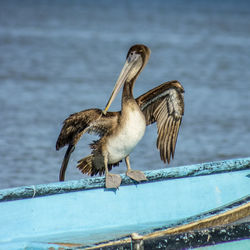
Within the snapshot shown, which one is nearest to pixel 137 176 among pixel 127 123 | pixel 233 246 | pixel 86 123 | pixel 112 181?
pixel 112 181

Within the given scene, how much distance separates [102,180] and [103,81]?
857 cm

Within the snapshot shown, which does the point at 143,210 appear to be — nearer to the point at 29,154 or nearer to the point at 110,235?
the point at 110,235

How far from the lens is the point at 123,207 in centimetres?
491

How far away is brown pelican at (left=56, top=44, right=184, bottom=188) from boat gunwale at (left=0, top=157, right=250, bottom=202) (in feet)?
0.31

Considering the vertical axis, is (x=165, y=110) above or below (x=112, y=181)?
above

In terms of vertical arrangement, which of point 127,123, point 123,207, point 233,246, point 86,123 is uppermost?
point 86,123

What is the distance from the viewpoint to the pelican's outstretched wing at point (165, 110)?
527 cm

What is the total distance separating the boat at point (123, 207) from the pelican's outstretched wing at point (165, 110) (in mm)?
455

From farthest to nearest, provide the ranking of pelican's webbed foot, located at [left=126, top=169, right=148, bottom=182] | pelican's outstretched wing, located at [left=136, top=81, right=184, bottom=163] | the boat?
pelican's outstretched wing, located at [left=136, top=81, right=184, bottom=163], pelican's webbed foot, located at [left=126, top=169, right=148, bottom=182], the boat

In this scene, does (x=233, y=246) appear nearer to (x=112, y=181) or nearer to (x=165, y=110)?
(x=112, y=181)

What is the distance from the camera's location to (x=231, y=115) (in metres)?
10.5

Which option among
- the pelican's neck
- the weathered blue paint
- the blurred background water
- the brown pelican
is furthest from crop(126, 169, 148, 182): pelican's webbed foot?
the blurred background water

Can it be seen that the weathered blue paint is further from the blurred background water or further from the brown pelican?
the blurred background water

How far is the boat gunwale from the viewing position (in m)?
4.55
